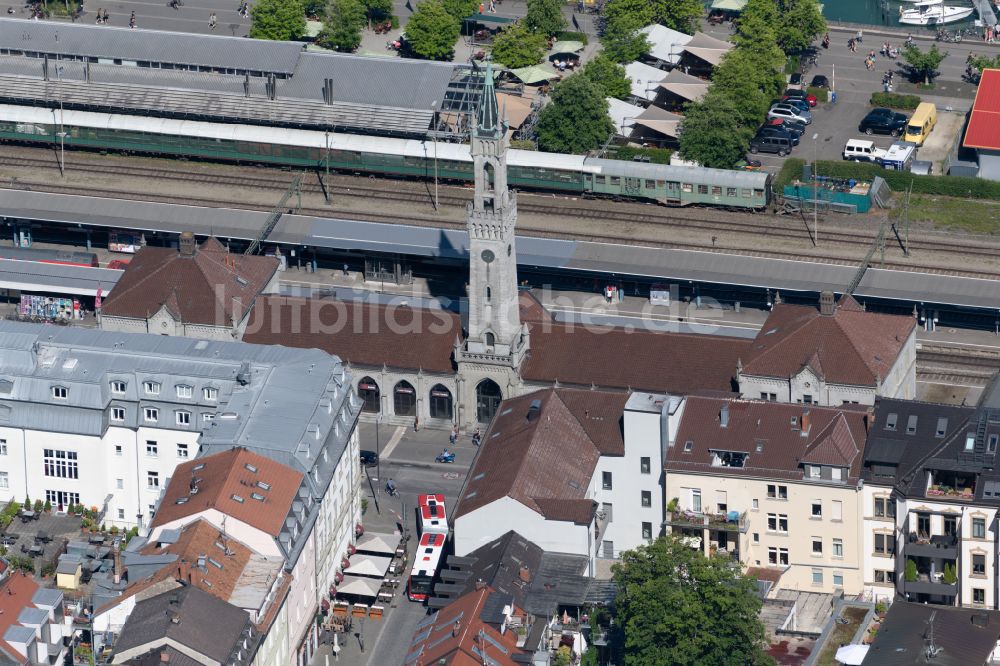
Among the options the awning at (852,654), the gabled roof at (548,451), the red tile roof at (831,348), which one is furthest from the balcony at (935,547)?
the gabled roof at (548,451)

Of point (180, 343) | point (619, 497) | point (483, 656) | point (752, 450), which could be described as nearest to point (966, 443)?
point (752, 450)

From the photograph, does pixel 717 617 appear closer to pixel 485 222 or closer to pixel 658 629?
pixel 658 629

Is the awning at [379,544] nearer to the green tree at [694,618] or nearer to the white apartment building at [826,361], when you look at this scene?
the green tree at [694,618]

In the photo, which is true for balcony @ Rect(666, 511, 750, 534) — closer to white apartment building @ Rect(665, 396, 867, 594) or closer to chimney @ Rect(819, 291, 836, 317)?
white apartment building @ Rect(665, 396, 867, 594)

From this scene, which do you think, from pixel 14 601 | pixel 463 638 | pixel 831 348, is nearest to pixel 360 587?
pixel 463 638

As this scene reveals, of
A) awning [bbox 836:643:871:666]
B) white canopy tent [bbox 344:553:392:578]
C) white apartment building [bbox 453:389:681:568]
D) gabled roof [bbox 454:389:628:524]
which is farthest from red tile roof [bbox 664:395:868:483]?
white canopy tent [bbox 344:553:392:578]

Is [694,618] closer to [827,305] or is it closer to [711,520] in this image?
[711,520]
